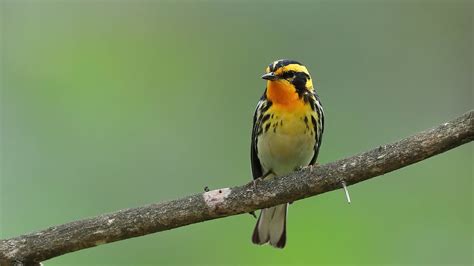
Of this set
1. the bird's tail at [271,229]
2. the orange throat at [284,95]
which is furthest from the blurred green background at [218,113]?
the orange throat at [284,95]

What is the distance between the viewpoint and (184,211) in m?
4.62

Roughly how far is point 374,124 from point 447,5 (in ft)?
6.43

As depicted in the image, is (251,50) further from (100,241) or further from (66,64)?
(100,241)

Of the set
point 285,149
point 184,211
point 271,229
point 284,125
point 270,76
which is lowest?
point 184,211

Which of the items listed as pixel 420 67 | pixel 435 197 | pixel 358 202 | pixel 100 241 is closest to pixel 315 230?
pixel 358 202

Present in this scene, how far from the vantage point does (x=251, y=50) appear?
8.56 m

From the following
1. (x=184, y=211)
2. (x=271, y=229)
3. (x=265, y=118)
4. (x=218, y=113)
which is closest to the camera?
(x=184, y=211)

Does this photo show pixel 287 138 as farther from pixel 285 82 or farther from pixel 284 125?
pixel 285 82

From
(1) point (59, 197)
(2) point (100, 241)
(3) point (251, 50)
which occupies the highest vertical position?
(3) point (251, 50)

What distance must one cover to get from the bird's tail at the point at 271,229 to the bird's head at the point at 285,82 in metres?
0.88

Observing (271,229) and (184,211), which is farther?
(271,229)

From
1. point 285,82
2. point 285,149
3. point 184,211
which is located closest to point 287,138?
point 285,149

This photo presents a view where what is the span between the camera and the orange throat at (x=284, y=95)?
5879 millimetres

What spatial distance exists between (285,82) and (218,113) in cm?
191
